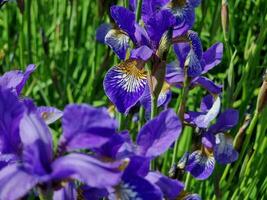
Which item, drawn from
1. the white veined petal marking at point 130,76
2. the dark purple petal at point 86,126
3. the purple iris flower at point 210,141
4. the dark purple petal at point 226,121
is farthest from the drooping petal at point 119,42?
the dark purple petal at point 86,126

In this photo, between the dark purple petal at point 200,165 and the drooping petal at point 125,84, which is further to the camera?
the dark purple petal at point 200,165

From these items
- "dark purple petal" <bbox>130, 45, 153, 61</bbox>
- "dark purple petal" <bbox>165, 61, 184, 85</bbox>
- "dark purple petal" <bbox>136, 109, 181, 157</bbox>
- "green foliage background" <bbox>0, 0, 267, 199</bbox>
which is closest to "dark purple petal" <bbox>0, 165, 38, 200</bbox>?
"dark purple petal" <bbox>136, 109, 181, 157</bbox>

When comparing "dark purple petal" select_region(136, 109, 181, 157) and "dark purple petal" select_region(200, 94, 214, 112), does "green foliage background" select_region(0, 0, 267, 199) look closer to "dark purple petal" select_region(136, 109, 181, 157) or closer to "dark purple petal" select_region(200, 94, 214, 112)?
"dark purple petal" select_region(200, 94, 214, 112)

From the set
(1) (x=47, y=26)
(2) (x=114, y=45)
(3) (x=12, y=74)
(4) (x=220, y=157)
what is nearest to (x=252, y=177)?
(4) (x=220, y=157)

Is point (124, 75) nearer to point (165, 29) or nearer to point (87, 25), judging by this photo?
point (165, 29)

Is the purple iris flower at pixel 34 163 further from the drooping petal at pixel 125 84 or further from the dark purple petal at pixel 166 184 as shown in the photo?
the drooping petal at pixel 125 84

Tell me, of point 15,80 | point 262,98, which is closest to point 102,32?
point 262,98
